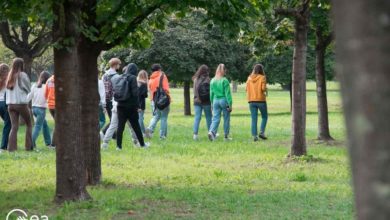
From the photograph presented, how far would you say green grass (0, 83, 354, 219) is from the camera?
25.5ft

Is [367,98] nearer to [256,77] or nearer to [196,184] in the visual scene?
[196,184]

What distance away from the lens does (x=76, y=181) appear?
8.10 meters

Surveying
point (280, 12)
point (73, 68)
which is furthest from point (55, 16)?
point (280, 12)

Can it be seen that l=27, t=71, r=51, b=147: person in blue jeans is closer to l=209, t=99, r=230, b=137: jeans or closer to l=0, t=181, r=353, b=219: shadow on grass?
l=209, t=99, r=230, b=137: jeans

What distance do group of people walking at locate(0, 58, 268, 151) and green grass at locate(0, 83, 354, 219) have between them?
1.74 feet

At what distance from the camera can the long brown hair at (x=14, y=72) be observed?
14531 millimetres

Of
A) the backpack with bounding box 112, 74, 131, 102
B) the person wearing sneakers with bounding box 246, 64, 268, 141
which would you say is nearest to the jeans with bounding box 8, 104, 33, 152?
the backpack with bounding box 112, 74, 131, 102

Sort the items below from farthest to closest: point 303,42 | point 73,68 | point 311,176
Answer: point 303,42 < point 311,176 < point 73,68

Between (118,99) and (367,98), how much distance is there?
43.2 feet

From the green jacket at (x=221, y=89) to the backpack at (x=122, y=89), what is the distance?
443cm

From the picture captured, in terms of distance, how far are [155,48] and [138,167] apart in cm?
2106

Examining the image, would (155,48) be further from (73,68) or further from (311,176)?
(73,68)

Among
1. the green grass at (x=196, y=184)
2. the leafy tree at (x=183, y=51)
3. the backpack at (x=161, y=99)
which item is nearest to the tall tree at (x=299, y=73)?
the green grass at (x=196, y=184)

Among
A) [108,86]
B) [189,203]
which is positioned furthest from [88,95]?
[108,86]
